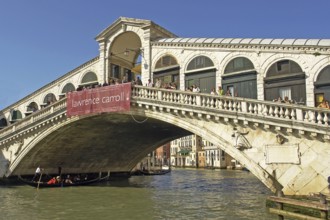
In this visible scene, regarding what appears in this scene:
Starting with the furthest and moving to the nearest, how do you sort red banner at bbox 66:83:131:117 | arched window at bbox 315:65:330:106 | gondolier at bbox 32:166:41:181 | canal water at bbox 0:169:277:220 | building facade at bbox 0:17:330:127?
1. gondolier at bbox 32:166:41:181
2. red banner at bbox 66:83:131:117
3. building facade at bbox 0:17:330:127
4. arched window at bbox 315:65:330:106
5. canal water at bbox 0:169:277:220

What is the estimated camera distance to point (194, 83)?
813 inches

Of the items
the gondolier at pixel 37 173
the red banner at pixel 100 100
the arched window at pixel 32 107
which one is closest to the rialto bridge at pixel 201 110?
the arched window at pixel 32 107

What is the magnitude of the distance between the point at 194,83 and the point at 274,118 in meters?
7.11

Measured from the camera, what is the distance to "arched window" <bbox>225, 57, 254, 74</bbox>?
61.7 feet

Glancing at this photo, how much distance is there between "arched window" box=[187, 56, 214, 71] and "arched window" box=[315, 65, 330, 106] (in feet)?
18.6

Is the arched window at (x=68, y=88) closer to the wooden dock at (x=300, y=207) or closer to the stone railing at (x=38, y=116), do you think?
the stone railing at (x=38, y=116)

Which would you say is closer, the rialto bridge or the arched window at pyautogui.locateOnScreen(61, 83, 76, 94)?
the rialto bridge

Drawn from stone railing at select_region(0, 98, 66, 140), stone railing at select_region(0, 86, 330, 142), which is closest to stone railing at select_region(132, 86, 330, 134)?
stone railing at select_region(0, 86, 330, 142)

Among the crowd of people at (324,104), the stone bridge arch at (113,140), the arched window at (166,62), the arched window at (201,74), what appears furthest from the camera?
the arched window at (166,62)

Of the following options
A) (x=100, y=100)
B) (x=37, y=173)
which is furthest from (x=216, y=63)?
(x=37, y=173)

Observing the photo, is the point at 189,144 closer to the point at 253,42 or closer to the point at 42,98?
the point at 42,98

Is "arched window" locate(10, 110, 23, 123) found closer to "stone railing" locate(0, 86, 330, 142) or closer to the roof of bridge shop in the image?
Answer: the roof of bridge shop

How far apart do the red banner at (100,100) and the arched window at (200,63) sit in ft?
12.8

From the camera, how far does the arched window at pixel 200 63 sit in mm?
20172
